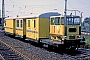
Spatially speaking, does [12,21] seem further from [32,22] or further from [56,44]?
[56,44]

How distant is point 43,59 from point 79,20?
561 cm

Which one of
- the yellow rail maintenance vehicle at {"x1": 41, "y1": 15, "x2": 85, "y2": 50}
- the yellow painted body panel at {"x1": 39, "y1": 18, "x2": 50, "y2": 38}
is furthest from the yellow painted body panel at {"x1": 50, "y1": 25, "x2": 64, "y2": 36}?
the yellow painted body panel at {"x1": 39, "y1": 18, "x2": 50, "y2": 38}

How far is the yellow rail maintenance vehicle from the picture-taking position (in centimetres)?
1753

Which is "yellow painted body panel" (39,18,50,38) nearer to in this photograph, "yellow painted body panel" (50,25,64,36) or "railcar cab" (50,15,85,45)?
"yellow painted body panel" (50,25,64,36)

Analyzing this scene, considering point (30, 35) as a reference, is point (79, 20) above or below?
above

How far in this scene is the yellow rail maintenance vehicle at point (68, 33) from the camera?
1753cm

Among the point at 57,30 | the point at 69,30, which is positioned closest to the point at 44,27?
the point at 57,30

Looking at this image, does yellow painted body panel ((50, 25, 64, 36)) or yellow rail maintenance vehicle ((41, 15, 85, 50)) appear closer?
yellow rail maintenance vehicle ((41, 15, 85, 50))

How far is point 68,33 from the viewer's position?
58.6 feet

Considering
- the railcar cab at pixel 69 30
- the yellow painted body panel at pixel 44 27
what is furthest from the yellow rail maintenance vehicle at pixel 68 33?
the yellow painted body panel at pixel 44 27

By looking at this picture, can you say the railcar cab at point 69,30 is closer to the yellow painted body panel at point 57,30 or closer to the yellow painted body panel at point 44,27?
the yellow painted body panel at point 57,30

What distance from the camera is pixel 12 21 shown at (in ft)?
109

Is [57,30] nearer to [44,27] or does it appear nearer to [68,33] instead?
[68,33]

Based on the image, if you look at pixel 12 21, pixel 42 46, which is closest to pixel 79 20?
pixel 42 46
